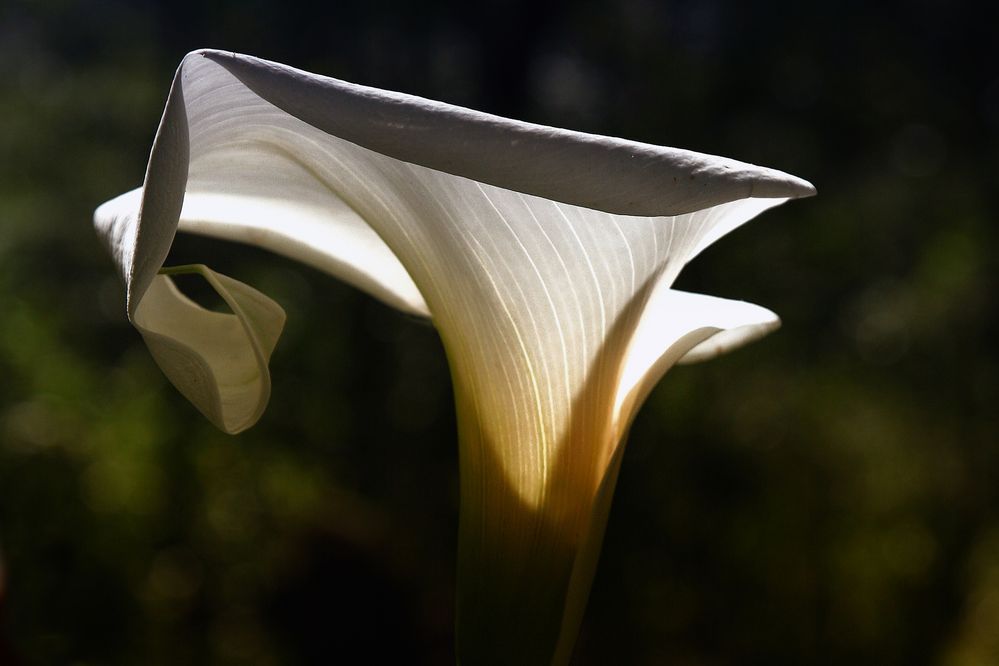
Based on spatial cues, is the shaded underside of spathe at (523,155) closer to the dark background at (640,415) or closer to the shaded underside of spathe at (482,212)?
the shaded underside of spathe at (482,212)

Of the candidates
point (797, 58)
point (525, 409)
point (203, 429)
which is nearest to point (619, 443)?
point (525, 409)

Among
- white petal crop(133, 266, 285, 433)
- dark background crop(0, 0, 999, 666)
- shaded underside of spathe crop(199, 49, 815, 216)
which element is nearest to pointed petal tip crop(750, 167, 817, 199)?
shaded underside of spathe crop(199, 49, 815, 216)

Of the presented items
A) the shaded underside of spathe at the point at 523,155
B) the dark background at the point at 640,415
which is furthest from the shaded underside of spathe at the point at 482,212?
the dark background at the point at 640,415

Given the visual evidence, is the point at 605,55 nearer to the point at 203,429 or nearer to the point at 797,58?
the point at 797,58

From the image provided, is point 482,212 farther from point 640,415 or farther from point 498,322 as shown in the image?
point 640,415

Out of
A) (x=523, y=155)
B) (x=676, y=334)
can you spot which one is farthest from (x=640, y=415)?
(x=523, y=155)

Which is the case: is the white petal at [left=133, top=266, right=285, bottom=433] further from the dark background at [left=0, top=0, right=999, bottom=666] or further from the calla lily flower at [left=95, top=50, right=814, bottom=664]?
the dark background at [left=0, top=0, right=999, bottom=666]
